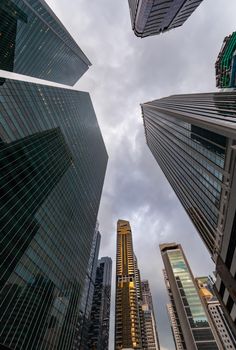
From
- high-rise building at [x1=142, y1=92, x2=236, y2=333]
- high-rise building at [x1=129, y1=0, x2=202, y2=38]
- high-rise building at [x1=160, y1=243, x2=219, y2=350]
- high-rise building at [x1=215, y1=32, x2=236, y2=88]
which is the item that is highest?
high-rise building at [x1=215, y1=32, x2=236, y2=88]

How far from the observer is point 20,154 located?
4084 cm

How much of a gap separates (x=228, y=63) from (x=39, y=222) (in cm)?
12057

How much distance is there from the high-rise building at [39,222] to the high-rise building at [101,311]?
101 meters

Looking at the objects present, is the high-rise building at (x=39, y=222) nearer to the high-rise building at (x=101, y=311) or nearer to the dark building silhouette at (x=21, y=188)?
the dark building silhouette at (x=21, y=188)

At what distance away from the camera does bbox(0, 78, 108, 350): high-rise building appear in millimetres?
32125

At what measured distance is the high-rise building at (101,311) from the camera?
13150 centimetres

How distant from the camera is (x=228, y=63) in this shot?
107125 millimetres

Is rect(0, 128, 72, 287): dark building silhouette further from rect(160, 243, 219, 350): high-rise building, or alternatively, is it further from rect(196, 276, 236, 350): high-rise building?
rect(196, 276, 236, 350): high-rise building

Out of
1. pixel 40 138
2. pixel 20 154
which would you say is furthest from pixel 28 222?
pixel 40 138

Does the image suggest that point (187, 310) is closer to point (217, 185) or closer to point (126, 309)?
point (126, 309)

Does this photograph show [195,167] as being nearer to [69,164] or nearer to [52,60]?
[69,164]

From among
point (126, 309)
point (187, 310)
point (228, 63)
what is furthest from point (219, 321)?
point (228, 63)

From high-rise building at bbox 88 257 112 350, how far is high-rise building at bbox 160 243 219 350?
5381 centimetres

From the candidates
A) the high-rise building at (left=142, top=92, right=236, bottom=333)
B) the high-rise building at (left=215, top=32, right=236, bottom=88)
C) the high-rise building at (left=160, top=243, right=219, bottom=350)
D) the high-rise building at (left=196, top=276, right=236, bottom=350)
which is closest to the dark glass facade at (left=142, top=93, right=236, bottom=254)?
the high-rise building at (left=142, top=92, right=236, bottom=333)
